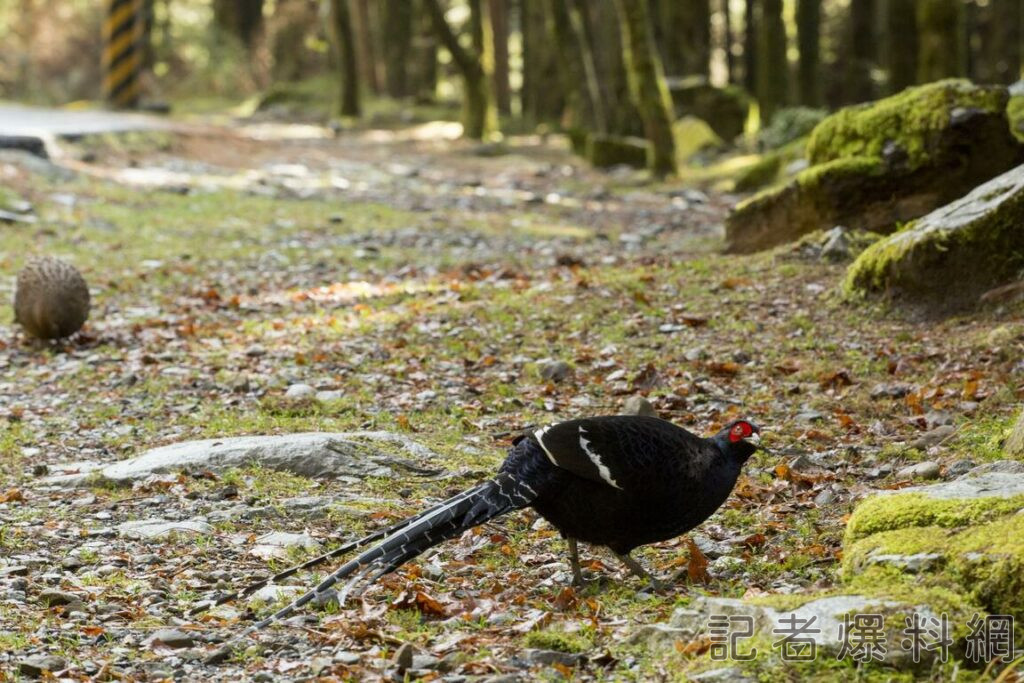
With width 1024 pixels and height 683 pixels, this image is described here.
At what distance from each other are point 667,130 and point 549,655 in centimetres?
1648

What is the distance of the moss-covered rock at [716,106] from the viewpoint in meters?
27.0

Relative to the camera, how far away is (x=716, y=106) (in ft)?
89.0

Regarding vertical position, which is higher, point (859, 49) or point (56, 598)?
point (859, 49)

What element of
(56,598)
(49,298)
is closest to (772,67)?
(49,298)

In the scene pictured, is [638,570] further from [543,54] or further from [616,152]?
[543,54]

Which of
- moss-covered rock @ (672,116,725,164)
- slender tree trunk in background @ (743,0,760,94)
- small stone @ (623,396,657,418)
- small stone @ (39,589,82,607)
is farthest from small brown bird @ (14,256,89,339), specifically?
slender tree trunk in background @ (743,0,760,94)

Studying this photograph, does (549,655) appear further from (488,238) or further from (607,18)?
(607,18)

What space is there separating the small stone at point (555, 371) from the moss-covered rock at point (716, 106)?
60.4 feet

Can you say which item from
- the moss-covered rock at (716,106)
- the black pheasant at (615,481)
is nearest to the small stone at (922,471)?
the black pheasant at (615,481)

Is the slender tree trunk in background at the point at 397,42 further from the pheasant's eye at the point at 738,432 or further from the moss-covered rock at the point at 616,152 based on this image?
the pheasant's eye at the point at 738,432

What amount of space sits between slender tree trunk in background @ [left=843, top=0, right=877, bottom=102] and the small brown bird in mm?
22257

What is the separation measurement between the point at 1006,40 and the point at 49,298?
2564 cm

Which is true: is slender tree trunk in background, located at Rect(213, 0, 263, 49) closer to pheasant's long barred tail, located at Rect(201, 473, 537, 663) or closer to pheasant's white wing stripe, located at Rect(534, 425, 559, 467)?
pheasant's white wing stripe, located at Rect(534, 425, 559, 467)

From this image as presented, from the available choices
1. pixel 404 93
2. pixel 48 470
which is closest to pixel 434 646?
pixel 48 470
